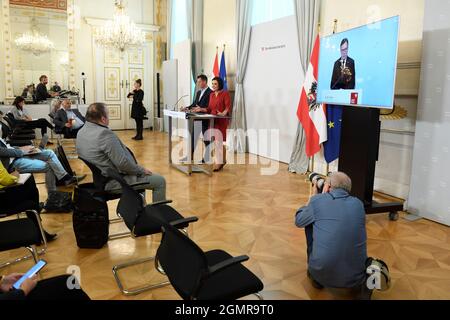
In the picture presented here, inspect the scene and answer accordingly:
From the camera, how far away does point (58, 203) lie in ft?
14.3

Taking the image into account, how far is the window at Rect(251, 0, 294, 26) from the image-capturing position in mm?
6932

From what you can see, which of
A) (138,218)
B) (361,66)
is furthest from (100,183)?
(361,66)

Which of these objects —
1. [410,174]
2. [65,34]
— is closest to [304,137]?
[410,174]

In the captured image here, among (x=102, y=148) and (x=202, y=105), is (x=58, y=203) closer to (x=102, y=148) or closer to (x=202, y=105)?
(x=102, y=148)

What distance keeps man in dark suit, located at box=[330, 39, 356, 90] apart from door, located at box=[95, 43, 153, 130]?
28.4ft

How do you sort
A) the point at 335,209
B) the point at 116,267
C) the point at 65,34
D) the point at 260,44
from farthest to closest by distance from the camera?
the point at 65,34 → the point at 260,44 → the point at 116,267 → the point at 335,209

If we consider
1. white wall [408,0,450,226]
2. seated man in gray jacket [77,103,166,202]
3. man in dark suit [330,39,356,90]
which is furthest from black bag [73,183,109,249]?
white wall [408,0,450,226]

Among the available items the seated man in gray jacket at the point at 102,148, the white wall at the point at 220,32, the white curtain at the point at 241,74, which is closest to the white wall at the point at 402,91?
the white curtain at the point at 241,74

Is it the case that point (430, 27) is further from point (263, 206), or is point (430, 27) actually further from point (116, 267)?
point (116, 267)

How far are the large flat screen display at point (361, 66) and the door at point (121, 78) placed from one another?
8.31m

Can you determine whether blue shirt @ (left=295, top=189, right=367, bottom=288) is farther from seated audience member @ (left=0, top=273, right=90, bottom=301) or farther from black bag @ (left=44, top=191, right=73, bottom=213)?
black bag @ (left=44, top=191, right=73, bottom=213)

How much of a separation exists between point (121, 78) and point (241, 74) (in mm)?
5153

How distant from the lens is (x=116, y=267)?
302cm
